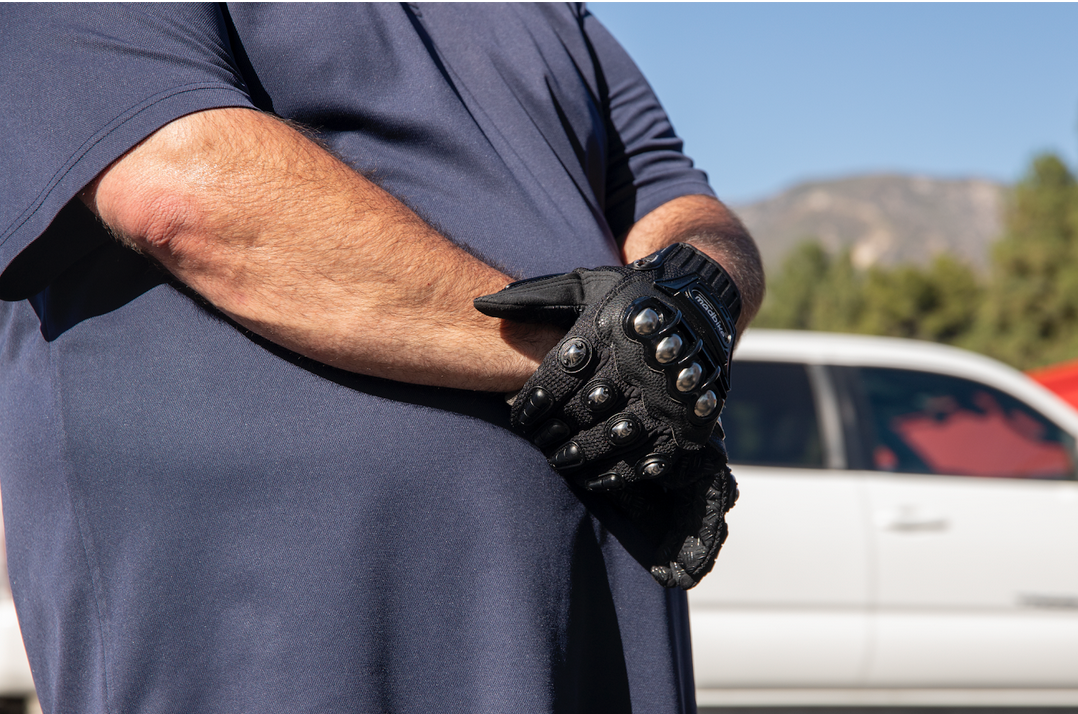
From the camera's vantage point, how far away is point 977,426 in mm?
4465

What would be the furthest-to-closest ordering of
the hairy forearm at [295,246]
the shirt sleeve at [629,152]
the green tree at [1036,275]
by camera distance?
1. the green tree at [1036,275]
2. the shirt sleeve at [629,152]
3. the hairy forearm at [295,246]

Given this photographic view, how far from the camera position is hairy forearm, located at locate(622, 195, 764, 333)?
123 cm

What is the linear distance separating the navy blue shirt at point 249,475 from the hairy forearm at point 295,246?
0.12 feet

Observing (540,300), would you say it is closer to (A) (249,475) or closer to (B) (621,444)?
Result: (B) (621,444)

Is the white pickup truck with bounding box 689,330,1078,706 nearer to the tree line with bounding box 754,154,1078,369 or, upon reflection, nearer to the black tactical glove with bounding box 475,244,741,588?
the black tactical glove with bounding box 475,244,741,588

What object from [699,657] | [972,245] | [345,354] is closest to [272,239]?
[345,354]

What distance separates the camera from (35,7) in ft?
2.93

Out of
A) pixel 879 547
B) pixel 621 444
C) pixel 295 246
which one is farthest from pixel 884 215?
pixel 295 246

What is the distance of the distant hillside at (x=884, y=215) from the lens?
5669 inches

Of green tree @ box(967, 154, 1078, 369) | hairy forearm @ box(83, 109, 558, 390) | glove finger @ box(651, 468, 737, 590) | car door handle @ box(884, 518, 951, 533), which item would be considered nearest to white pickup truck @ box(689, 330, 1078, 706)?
car door handle @ box(884, 518, 951, 533)

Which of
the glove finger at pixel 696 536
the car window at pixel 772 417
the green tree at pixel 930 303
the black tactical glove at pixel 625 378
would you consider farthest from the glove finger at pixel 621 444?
the green tree at pixel 930 303

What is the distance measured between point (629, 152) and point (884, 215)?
166579 mm

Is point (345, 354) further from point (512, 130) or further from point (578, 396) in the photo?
point (512, 130)

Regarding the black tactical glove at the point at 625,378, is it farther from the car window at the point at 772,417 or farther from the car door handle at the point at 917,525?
the car door handle at the point at 917,525
